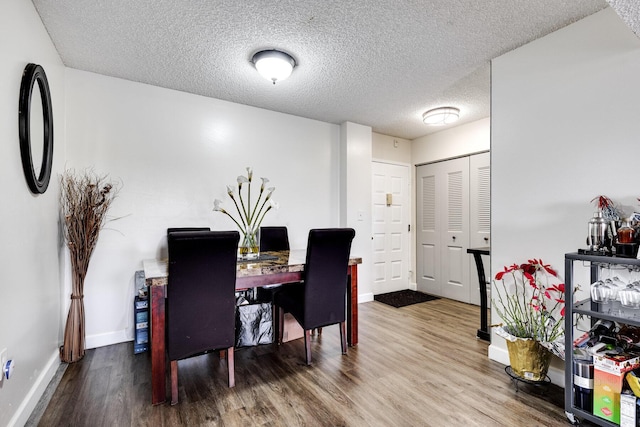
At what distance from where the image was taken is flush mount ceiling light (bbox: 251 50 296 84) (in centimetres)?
241

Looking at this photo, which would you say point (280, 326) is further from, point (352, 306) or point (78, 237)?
point (78, 237)

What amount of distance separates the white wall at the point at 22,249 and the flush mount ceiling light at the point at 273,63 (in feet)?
4.61

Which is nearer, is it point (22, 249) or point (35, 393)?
point (22, 249)

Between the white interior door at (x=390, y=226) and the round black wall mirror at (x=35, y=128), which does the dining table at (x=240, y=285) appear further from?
the white interior door at (x=390, y=226)

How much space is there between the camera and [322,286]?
2.45 m

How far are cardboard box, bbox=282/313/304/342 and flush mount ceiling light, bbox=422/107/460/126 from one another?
2833 millimetres

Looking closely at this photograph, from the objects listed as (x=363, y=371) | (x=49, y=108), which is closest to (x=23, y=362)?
(x=49, y=108)

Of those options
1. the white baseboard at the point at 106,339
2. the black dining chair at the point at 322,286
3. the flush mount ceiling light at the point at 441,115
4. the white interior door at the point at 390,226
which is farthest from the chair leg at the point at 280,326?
the flush mount ceiling light at the point at 441,115

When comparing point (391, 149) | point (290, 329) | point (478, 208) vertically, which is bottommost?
point (290, 329)

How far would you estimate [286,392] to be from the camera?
2.02m

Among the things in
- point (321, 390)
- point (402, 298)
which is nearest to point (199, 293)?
point (321, 390)

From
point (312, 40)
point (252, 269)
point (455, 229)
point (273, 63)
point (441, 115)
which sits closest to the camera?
point (252, 269)

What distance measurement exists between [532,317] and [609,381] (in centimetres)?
57

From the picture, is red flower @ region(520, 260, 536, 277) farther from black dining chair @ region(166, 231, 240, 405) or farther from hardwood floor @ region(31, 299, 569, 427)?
black dining chair @ region(166, 231, 240, 405)
